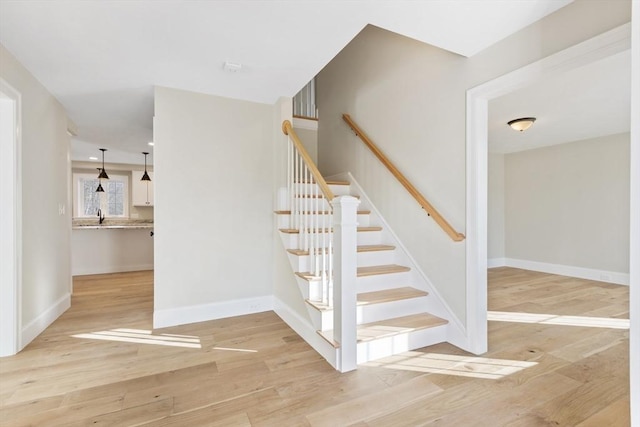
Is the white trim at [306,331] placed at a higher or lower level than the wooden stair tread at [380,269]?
lower

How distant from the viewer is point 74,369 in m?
2.04

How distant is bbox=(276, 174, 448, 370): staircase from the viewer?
220 cm

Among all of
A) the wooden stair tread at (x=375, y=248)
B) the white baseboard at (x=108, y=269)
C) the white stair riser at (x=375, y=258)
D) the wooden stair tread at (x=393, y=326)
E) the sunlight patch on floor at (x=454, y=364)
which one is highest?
the wooden stair tread at (x=375, y=248)

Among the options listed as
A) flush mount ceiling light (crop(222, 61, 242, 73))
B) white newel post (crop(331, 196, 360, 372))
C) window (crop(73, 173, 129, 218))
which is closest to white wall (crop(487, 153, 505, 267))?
white newel post (crop(331, 196, 360, 372))

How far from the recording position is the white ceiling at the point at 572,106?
96.8 inches

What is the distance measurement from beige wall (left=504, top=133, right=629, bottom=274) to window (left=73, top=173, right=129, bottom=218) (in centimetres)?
826

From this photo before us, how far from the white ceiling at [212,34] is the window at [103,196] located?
14.9ft

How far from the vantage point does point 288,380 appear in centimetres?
188

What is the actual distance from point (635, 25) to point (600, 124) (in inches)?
156

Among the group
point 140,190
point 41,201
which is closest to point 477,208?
point 41,201

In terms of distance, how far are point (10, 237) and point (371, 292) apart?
2.89 m

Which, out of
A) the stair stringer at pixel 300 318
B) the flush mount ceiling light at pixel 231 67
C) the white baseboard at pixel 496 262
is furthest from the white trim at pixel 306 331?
the white baseboard at pixel 496 262

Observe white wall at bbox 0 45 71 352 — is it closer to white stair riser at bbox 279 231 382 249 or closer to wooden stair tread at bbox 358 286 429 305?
white stair riser at bbox 279 231 382 249

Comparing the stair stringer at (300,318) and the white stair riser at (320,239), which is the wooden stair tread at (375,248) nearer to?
the white stair riser at (320,239)
